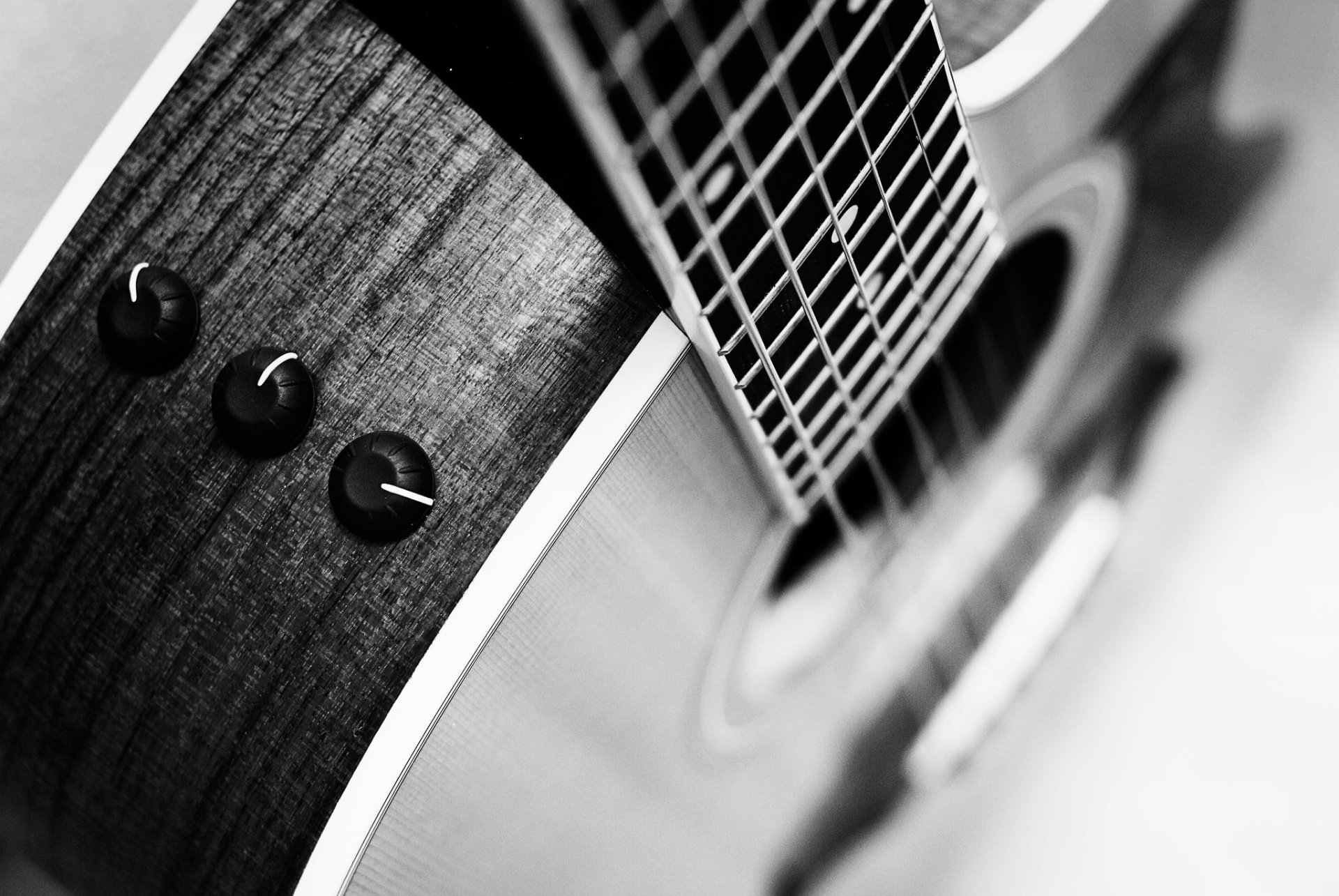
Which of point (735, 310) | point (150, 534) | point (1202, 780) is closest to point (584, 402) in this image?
point (735, 310)

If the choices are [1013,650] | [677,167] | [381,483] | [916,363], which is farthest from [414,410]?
[1013,650]

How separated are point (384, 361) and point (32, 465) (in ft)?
0.53

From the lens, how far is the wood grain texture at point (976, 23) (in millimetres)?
506

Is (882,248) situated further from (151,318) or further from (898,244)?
(151,318)

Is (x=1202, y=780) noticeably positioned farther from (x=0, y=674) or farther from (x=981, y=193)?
(x=0, y=674)

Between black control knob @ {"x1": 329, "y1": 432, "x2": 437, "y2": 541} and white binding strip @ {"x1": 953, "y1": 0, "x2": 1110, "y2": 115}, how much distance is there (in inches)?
10.5

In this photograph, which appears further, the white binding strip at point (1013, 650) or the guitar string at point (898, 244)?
the white binding strip at point (1013, 650)

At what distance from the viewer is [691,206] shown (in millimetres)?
371

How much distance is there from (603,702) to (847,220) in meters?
0.21

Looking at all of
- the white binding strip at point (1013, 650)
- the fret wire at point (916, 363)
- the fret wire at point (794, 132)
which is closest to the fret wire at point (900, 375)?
the fret wire at point (916, 363)

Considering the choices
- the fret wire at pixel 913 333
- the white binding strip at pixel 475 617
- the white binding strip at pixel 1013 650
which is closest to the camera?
the white binding strip at pixel 475 617

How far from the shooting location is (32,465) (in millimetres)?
467

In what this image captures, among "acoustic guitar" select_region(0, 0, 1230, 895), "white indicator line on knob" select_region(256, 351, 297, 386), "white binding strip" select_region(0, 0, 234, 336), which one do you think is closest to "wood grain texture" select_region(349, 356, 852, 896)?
"acoustic guitar" select_region(0, 0, 1230, 895)

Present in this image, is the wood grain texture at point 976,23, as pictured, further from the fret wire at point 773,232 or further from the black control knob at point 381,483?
the black control knob at point 381,483
